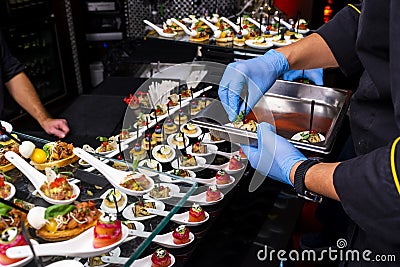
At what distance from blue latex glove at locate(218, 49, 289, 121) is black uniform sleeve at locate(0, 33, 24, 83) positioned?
4.64 ft

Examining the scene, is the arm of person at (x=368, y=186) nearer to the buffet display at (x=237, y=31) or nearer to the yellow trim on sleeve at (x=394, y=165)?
the yellow trim on sleeve at (x=394, y=165)

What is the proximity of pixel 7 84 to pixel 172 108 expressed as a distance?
1116 millimetres

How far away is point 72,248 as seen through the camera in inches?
34.9

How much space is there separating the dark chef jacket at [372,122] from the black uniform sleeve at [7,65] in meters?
1.76

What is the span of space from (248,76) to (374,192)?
83 cm

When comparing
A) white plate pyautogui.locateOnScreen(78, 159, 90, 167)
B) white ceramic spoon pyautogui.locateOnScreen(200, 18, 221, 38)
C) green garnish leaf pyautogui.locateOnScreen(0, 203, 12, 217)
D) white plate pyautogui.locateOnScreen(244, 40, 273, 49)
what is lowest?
white plate pyautogui.locateOnScreen(78, 159, 90, 167)

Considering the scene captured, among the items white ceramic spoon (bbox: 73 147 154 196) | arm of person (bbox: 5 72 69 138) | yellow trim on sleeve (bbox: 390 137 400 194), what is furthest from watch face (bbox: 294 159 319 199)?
arm of person (bbox: 5 72 69 138)

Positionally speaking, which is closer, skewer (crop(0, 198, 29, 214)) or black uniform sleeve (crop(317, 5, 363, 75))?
skewer (crop(0, 198, 29, 214))

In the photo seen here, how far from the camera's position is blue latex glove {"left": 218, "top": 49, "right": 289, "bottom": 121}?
1.61 metres

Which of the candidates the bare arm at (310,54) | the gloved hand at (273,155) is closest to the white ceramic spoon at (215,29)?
the bare arm at (310,54)

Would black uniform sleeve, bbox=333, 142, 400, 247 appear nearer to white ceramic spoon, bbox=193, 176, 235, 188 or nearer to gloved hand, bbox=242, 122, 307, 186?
gloved hand, bbox=242, 122, 307, 186

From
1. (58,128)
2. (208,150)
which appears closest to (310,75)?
(208,150)

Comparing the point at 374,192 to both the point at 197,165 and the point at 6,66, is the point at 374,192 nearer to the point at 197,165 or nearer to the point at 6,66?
the point at 197,165

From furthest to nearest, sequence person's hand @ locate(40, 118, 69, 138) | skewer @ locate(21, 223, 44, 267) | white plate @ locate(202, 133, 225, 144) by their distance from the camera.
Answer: person's hand @ locate(40, 118, 69, 138) → white plate @ locate(202, 133, 225, 144) → skewer @ locate(21, 223, 44, 267)
